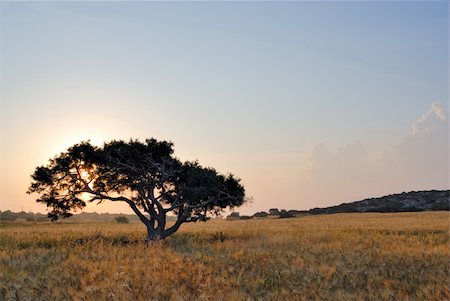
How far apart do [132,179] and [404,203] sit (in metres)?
102

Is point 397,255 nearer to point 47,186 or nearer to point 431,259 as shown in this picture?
point 431,259

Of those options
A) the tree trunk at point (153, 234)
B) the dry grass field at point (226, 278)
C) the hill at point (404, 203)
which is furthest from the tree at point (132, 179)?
the hill at point (404, 203)

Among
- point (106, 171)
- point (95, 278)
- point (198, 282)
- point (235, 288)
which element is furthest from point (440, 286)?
point (106, 171)

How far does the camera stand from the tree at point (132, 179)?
29.9 meters

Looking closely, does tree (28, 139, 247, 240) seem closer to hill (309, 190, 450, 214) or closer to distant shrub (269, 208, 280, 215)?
distant shrub (269, 208, 280, 215)

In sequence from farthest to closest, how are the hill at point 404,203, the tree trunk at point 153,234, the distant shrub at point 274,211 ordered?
the hill at point 404,203 → the distant shrub at point 274,211 → the tree trunk at point 153,234

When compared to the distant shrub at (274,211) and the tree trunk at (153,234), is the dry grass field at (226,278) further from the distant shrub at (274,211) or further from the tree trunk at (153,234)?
the distant shrub at (274,211)

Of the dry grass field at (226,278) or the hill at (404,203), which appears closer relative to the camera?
the dry grass field at (226,278)

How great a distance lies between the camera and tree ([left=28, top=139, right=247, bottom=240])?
2991 cm

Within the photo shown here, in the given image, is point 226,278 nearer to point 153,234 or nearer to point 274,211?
point 153,234

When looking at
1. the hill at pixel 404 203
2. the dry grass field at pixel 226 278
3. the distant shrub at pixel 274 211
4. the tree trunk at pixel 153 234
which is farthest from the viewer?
the hill at pixel 404 203

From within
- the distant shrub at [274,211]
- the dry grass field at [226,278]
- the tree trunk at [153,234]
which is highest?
the distant shrub at [274,211]

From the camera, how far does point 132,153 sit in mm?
30000

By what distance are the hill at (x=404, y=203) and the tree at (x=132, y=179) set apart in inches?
3079
